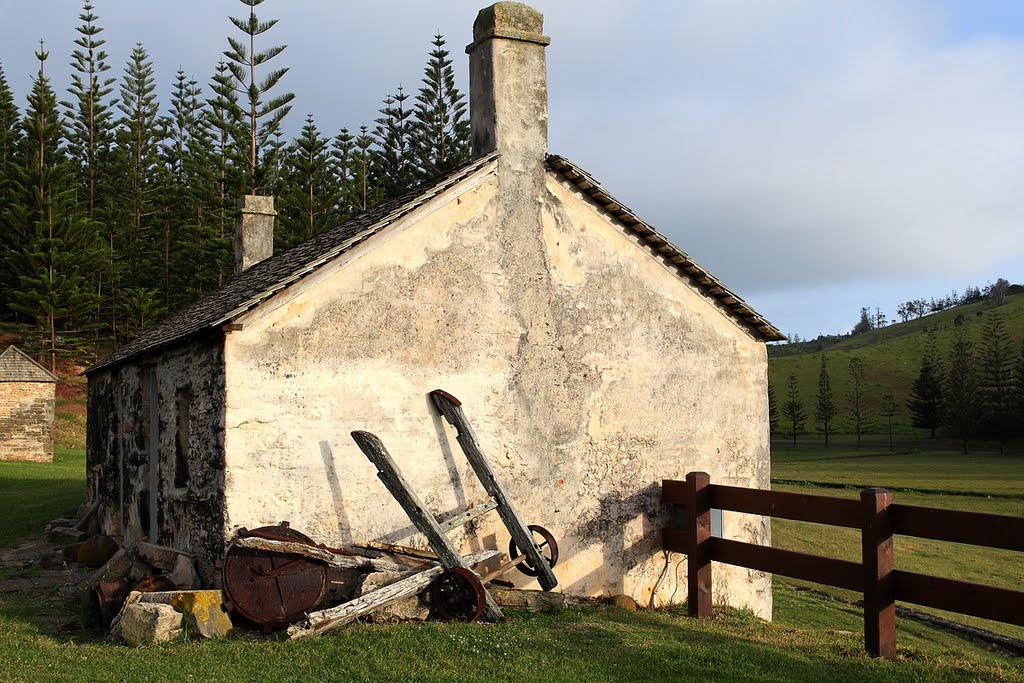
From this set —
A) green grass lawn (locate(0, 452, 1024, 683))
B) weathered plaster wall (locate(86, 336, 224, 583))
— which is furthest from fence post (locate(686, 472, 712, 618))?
weathered plaster wall (locate(86, 336, 224, 583))

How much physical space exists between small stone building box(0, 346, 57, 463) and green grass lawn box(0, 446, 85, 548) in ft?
5.84

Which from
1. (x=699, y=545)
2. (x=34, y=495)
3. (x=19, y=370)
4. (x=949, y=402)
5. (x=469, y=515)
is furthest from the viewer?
(x=949, y=402)

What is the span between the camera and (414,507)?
907 centimetres

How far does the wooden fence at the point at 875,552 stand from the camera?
6895 mm

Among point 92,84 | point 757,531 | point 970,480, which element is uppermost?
point 92,84

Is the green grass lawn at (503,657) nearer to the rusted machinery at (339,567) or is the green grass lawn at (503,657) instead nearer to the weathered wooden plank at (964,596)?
the rusted machinery at (339,567)

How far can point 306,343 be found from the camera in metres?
9.66

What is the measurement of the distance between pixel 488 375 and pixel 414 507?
2247mm

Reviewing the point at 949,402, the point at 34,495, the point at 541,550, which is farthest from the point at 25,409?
the point at 949,402

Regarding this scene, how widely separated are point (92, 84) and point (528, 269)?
1981 inches

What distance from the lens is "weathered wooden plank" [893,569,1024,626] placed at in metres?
6.68

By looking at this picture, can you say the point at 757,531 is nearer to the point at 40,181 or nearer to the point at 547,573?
the point at 547,573

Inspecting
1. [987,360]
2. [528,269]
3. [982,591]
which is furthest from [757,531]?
[987,360]

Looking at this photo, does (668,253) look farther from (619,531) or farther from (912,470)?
(912,470)
